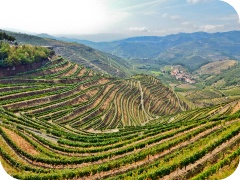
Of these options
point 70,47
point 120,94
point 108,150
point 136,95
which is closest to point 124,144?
point 108,150

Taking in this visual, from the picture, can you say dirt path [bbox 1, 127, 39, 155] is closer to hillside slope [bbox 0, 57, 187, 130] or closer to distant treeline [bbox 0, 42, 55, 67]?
hillside slope [bbox 0, 57, 187, 130]

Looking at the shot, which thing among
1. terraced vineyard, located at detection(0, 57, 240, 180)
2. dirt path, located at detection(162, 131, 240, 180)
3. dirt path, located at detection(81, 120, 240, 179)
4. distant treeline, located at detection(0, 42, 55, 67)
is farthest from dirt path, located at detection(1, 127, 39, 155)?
distant treeline, located at detection(0, 42, 55, 67)

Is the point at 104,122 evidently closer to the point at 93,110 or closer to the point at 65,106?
the point at 93,110

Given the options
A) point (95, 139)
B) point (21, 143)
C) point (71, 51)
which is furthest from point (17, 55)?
point (71, 51)

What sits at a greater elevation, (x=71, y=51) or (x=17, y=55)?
(x=17, y=55)

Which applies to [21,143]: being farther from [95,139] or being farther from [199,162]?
[199,162]

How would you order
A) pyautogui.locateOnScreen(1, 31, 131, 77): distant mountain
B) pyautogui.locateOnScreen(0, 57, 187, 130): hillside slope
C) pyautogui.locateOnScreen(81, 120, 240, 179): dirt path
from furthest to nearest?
pyautogui.locateOnScreen(1, 31, 131, 77): distant mountain → pyautogui.locateOnScreen(0, 57, 187, 130): hillside slope → pyautogui.locateOnScreen(81, 120, 240, 179): dirt path
